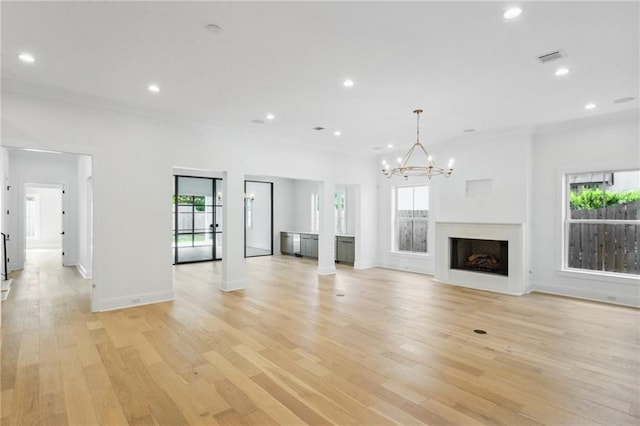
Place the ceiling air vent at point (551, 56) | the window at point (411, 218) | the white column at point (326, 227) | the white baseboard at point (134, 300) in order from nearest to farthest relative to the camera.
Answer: the ceiling air vent at point (551, 56), the white baseboard at point (134, 300), the white column at point (326, 227), the window at point (411, 218)

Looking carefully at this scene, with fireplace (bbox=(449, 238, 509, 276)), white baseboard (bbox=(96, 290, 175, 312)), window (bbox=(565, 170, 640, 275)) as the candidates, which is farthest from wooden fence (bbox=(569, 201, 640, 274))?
white baseboard (bbox=(96, 290, 175, 312))

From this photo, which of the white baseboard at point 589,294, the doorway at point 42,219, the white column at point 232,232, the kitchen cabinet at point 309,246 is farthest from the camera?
the doorway at point 42,219

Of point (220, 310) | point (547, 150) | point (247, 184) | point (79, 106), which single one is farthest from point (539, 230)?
point (247, 184)

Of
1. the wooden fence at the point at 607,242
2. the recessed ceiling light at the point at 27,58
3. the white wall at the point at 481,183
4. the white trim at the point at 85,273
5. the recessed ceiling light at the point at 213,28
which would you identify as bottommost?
the white trim at the point at 85,273

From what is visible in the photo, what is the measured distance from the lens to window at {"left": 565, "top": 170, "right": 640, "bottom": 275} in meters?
5.54

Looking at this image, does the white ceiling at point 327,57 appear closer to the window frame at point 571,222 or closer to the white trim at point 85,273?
the window frame at point 571,222

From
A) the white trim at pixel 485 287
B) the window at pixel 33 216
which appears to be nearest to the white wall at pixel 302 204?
the white trim at pixel 485 287

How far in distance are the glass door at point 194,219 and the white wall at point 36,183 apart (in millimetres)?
2650

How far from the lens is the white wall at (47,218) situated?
1385cm

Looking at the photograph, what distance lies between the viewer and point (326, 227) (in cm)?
799

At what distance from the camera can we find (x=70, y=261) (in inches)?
363

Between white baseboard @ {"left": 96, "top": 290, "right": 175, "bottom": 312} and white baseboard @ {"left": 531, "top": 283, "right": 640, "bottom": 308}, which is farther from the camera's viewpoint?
white baseboard @ {"left": 531, "top": 283, "right": 640, "bottom": 308}

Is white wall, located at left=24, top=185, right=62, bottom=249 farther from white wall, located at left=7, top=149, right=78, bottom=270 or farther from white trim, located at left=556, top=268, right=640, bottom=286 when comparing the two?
white trim, located at left=556, top=268, right=640, bottom=286

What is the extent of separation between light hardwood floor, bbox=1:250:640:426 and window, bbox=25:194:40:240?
1052 centimetres
